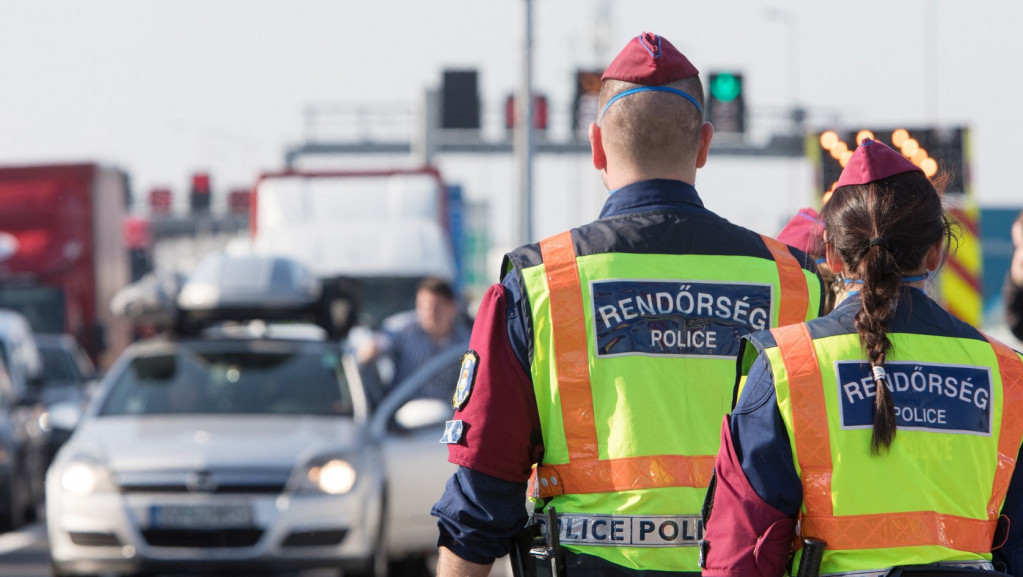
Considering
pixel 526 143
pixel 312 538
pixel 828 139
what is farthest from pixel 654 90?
pixel 526 143

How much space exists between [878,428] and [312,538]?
249 inches

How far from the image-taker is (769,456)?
283cm

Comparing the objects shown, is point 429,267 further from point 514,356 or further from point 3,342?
point 514,356

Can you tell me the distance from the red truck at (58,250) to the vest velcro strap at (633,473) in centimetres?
1761

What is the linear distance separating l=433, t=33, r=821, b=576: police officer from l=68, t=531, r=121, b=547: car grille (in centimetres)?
571

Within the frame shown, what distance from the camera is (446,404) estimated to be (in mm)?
9875

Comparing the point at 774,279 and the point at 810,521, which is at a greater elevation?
the point at 774,279

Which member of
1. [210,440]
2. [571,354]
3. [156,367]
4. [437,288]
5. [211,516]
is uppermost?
[571,354]

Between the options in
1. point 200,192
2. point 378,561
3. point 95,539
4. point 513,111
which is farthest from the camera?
point 200,192

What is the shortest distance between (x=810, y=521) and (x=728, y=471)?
0.54 ft

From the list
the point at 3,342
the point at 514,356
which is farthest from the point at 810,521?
the point at 3,342

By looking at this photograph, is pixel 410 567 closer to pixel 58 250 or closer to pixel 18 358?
pixel 18 358

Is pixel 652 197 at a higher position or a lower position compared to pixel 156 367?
higher

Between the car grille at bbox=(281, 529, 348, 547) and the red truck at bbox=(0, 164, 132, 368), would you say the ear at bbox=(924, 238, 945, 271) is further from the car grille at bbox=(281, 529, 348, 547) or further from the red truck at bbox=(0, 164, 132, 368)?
the red truck at bbox=(0, 164, 132, 368)
